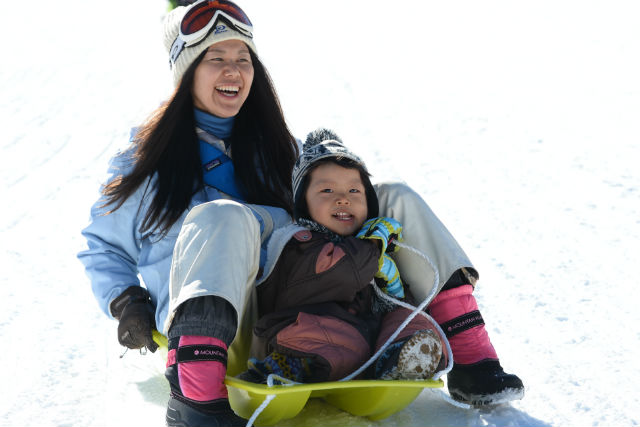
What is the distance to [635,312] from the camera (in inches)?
98.7

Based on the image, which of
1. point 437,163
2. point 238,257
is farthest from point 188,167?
point 437,163

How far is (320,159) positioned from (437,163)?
2.71 meters

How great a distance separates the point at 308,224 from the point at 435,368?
550 millimetres

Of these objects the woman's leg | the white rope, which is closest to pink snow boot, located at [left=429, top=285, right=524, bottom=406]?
the white rope

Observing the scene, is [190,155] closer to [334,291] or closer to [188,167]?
[188,167]

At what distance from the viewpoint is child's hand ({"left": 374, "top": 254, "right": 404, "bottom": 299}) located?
1970 millimetres

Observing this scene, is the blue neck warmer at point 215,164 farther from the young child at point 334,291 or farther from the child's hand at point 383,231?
the child's hand at point 383,231

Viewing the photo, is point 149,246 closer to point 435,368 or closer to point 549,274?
point 435,368

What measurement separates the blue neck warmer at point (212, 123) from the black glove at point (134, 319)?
61 cm

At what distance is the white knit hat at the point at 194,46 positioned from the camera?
2.32m

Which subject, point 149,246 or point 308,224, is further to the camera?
point 149,246

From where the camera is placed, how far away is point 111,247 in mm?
2221

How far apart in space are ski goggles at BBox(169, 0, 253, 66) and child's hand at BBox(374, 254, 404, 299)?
944mm

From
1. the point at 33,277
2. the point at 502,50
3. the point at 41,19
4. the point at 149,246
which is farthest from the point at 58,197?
the point at 41,19
